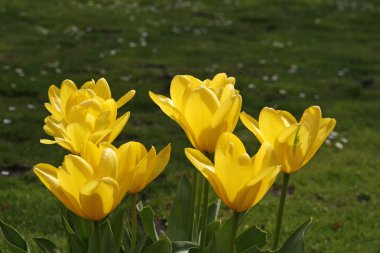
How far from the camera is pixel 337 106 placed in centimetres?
952

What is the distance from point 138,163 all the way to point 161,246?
1.50ft

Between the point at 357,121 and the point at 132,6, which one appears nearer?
the point at 357,121

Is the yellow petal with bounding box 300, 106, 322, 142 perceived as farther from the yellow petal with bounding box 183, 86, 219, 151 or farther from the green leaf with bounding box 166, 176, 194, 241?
the green leaf with bounding box 166, 176, 194, 241

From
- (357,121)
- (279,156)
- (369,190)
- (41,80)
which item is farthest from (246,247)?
(41,80)

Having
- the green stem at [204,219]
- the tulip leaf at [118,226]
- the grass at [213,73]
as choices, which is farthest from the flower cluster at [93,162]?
the grass at [213,73]

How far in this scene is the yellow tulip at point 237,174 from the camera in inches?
85.7

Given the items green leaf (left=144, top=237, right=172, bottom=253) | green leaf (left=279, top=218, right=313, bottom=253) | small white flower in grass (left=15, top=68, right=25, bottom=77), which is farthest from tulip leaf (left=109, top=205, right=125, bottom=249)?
small white flower in grass (left=15, top=68, right=25, bottom=77)

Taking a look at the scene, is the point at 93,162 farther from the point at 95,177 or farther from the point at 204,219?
the point at 204,219

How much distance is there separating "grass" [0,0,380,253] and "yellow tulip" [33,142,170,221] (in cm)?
346

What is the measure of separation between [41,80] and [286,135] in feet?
26.1

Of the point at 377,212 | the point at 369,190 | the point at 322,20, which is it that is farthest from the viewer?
the point at 322,20

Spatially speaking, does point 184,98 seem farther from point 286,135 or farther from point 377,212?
point 377,212

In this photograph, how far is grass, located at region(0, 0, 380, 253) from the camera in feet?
20.6

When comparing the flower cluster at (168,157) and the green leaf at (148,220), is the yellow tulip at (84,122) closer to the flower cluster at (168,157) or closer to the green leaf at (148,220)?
the flower cluster at (168,157)
